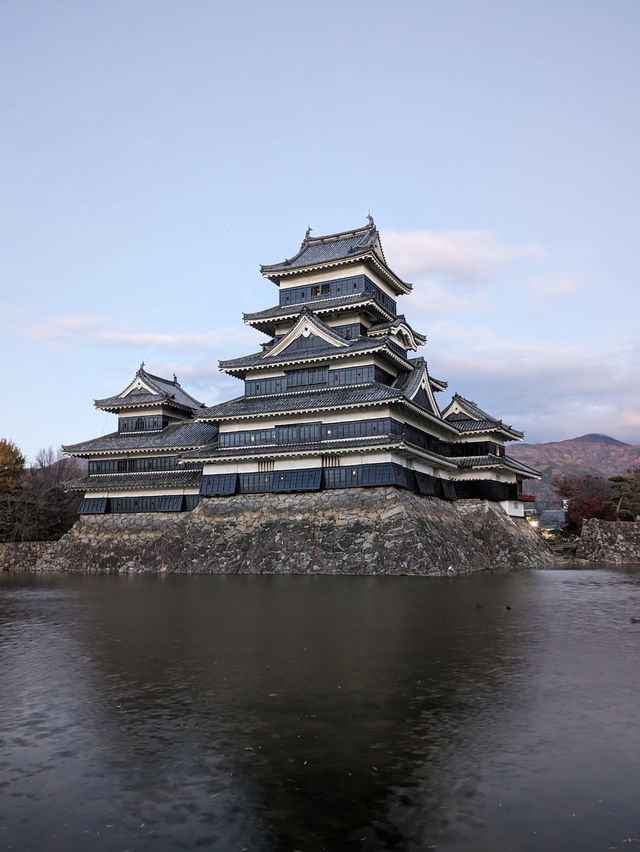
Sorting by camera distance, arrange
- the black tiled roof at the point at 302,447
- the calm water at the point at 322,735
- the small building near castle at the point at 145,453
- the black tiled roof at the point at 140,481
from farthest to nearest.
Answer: the small building near castle at the point at 145,453 < the black tiled roof at the point at 140,481 < the black tiled roof at the point at 302,447 < the calm water at the point at 322,735

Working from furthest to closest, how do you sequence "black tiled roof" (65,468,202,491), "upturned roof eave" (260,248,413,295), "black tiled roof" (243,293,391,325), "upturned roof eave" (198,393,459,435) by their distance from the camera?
1. "black tiled roof" (65,468,202,491)
2. "upturned roof eave" (260,248,413,295)
3. "black tiled roof" (243,293,391,325)
4. "upturned roof eave" (198,393,459,435)

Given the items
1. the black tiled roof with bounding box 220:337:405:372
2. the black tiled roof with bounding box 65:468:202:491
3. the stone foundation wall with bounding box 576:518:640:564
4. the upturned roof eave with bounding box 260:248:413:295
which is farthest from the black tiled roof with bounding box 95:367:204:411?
the stone foundation wall with bounding box 576:518:640:564

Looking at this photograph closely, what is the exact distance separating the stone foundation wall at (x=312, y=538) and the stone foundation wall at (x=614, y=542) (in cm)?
391

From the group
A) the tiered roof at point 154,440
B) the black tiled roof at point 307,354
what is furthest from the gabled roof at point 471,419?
the tiered roof at point 154,440

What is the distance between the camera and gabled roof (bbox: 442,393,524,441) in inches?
2126

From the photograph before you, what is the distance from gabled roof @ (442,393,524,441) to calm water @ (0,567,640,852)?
119 ft

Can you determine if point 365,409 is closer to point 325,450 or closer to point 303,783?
point 325,450

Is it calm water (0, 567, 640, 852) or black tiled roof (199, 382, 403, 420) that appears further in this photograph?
black tiled roof (199, 382, 403, 420)

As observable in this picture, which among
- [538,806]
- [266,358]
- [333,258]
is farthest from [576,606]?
[333,258]

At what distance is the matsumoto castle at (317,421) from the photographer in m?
44.0

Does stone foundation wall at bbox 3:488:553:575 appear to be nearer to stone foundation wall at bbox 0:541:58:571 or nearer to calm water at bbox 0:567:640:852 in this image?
stone foundation wall at bbox 0:541:58:571

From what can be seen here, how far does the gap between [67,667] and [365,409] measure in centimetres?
3202

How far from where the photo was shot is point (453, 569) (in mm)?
39750

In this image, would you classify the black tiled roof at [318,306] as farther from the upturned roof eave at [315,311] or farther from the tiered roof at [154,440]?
the tiered roof at [154,440]
